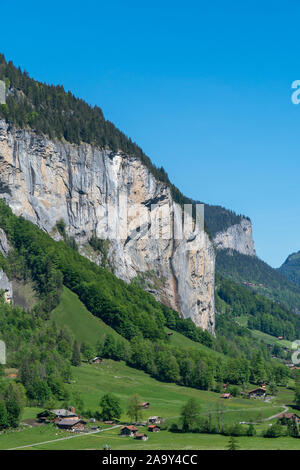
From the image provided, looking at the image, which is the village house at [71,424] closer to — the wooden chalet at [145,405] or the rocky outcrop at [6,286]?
the wooden chalet at [145,405]

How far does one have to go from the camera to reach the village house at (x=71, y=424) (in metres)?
86.4

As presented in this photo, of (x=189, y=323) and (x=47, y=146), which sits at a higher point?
(x=47, y=146)

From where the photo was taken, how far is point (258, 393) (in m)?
133

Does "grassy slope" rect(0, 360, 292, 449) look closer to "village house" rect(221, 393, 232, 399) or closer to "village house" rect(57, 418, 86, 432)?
"village house" rect(221, 393, 232, 399)

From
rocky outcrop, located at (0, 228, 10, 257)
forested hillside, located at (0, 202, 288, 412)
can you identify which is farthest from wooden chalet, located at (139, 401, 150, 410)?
rocky outcrop, located at (0, 228, 10, 257)

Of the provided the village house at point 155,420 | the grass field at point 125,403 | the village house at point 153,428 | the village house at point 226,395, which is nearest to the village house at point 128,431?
the grass field at point 125,403

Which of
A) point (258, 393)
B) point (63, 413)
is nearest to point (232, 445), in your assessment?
point (63, 413)

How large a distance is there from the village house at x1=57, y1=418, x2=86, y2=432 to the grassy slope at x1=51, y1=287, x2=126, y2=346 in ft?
178

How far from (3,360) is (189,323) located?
85.5 metres

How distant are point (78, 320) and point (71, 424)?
65.8 meters

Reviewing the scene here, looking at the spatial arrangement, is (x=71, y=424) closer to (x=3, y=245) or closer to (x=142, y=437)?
(x=142, y=437)
